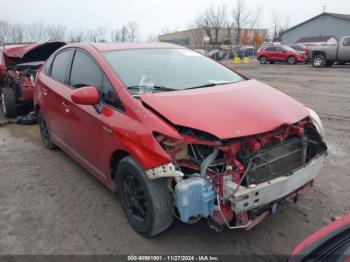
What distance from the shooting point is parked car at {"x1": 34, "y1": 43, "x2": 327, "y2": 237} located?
2.34m

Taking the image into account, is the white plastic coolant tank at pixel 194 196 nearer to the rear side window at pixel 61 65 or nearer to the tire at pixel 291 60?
the rear side window at pixel 61 65

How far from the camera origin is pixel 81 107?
334cm

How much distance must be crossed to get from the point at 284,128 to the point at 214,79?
1.08 m

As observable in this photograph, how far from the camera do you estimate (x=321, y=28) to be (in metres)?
44.1

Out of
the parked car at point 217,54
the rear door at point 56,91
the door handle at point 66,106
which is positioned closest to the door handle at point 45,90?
the rear door at point 56,91

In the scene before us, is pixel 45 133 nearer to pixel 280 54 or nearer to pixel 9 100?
pixel 9 100

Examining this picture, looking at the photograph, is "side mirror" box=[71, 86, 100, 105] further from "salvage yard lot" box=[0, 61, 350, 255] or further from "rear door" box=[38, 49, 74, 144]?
"salvage yard lot" box=[0, 61, 350, 255]

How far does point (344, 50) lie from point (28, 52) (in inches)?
691

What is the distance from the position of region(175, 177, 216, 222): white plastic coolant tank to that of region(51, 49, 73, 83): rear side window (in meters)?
2.47

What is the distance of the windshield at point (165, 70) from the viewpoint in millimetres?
3063

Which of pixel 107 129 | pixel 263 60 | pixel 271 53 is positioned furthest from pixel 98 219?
pixel 263 60

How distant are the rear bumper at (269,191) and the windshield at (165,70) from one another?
4.13 feet

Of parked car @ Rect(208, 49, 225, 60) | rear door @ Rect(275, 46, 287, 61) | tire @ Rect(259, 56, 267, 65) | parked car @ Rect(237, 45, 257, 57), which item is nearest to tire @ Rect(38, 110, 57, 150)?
rear door @ Rect(275, 46, 287, 61)

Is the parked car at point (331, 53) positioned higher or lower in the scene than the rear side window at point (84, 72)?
higher
